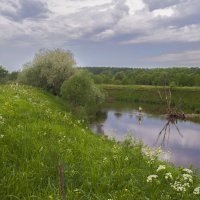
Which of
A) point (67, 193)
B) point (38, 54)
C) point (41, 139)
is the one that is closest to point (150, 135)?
point (38, 54)

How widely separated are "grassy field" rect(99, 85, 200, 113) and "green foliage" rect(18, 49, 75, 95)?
125ft

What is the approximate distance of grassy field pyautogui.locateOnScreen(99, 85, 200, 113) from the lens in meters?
86.2

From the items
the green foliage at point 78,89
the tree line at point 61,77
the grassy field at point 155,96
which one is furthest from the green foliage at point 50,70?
the grassy field at point 155,96

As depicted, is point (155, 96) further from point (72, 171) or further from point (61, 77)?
point (72, 171)

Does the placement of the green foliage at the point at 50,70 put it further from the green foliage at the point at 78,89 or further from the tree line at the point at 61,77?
the green foliage at the point at 78,89

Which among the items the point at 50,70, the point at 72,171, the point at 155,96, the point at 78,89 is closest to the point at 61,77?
the point at 50,70

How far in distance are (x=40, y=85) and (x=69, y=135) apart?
42701 mm

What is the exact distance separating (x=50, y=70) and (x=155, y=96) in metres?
55.7

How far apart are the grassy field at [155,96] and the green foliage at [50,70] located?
125ft

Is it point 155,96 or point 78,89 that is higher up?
point 78,89

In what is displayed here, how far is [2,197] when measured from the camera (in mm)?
5676

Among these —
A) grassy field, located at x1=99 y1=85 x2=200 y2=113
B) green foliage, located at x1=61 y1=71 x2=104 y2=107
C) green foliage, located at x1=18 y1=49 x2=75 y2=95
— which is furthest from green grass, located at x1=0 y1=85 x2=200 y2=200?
grassy field, located at x1=99 y1=85 x2=200 y2=113

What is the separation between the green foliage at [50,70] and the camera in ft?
168

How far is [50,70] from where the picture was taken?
5147cm
